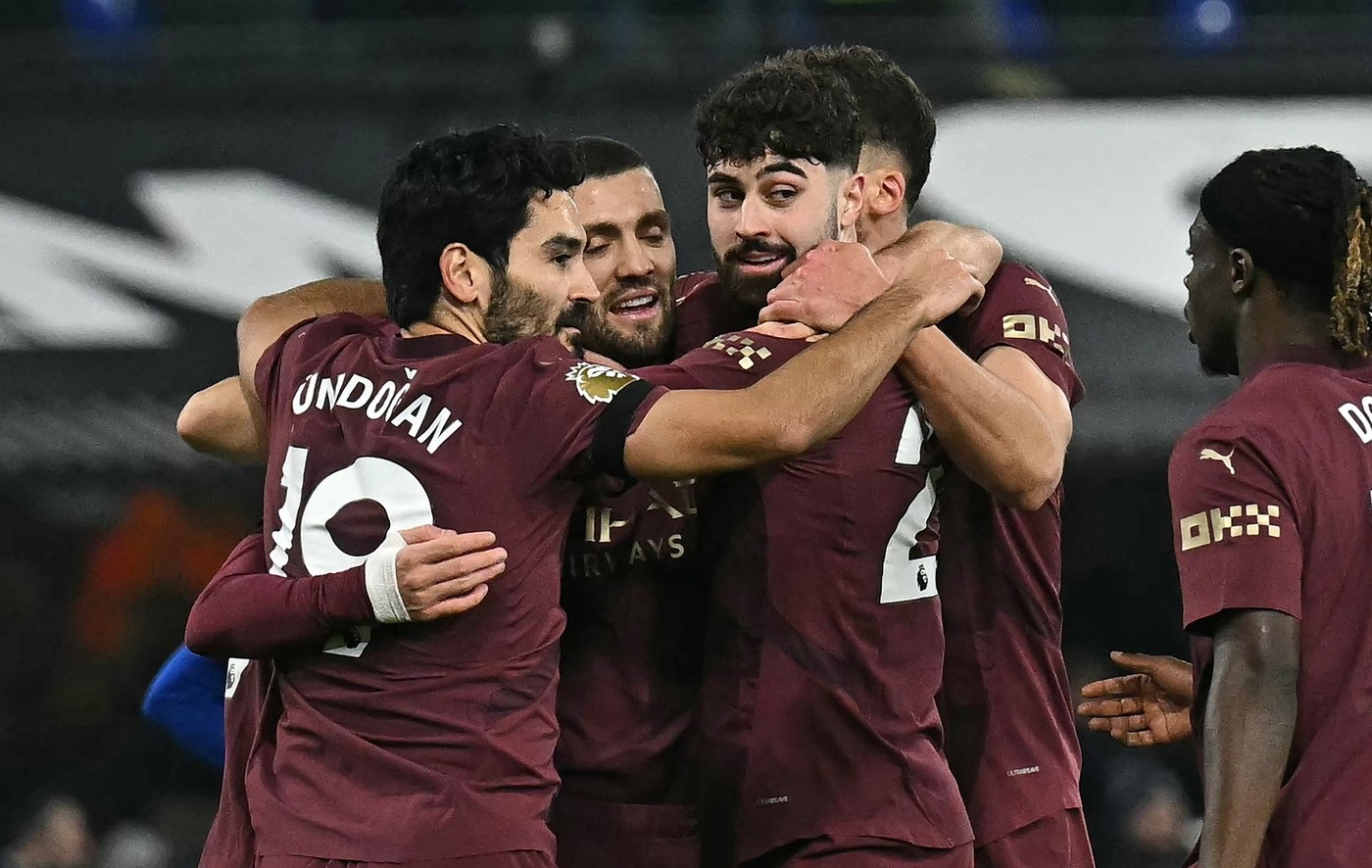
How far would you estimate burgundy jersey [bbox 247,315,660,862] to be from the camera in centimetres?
324

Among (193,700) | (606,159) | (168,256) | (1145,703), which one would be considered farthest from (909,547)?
(168,256)

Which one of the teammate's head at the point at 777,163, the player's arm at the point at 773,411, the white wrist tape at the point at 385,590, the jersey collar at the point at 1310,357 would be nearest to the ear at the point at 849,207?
the teammate's head at the point at 777,163

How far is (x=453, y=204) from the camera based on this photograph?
11.4ft

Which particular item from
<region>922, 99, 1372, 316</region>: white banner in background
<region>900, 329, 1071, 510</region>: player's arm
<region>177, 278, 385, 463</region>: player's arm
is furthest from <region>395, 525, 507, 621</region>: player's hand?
<region>922, 99, 1372, 316</region>: white banner in background

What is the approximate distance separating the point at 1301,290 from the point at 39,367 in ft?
23.1

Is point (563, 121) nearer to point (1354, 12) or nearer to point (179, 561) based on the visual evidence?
point (179, 561)

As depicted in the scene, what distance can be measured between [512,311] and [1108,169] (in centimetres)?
585

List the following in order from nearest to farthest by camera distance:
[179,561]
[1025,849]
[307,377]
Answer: [307,377]
[1025,849]
[179,561]

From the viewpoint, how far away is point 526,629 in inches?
132

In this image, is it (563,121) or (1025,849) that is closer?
(1025,849)

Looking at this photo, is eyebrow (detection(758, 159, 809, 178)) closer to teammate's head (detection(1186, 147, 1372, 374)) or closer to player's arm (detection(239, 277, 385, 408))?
teammate's head (detection(1186, 147, 1372, 374))

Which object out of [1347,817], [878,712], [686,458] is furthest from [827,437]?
[1347,817]

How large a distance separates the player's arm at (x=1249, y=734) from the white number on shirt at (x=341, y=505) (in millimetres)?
1474

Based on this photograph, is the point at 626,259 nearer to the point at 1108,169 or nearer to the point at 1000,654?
the point at 1000,654
